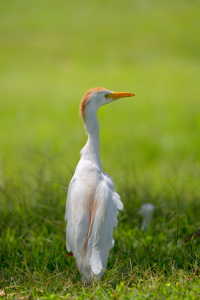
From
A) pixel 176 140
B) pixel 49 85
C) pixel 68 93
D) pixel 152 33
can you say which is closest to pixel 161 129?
pixel 176 140

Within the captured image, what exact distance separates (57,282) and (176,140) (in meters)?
6.11

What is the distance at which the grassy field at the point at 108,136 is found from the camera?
293 centimetres

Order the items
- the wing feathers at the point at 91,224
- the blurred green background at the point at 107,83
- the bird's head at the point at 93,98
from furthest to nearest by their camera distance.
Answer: the blurred green background at the point at 107,83
the bird's head at the point at 93,98
the wing feathers at the point at 91,224

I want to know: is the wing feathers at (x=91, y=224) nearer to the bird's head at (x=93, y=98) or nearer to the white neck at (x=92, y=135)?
the white neck at (x=92, y=135)

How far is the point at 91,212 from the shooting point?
9.20 ft

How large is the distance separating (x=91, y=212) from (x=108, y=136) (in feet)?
19.0

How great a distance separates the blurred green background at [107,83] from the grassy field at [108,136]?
43 millimetres

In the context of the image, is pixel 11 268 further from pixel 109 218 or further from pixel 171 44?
pixel 171 44

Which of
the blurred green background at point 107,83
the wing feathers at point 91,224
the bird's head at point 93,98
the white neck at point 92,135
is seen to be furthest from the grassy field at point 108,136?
the bird's head at point 93,98

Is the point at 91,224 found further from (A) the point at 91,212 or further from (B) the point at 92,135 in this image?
(B) the point at 92,135

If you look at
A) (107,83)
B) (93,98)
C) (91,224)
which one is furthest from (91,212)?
(107,83)

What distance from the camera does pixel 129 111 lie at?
10008 millimetres

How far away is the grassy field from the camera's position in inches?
115

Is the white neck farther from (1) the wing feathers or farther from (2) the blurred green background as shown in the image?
(2) the blurred green background
